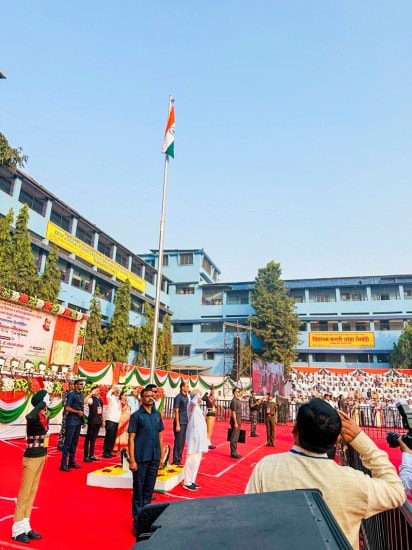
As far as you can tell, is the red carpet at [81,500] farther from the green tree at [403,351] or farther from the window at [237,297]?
the window at [237,297]

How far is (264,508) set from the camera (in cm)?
129

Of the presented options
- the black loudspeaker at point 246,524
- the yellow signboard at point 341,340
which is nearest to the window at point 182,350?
the yellow signboard at point 341,340

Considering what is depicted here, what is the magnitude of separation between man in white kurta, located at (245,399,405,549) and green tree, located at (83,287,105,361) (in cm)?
2818

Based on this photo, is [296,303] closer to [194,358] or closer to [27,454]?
[194,358]

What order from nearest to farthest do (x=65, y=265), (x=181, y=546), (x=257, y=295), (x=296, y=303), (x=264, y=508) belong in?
(x=181, y=546) → (x=264, y=508) → (x=65, y=265) → (x=257, y=295) → (x=296, y=303)

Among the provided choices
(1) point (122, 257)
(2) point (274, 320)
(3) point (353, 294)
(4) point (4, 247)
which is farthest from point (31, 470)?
(3) point (353, 294)

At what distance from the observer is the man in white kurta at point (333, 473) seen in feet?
6.02

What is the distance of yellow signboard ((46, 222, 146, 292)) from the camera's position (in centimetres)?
2914

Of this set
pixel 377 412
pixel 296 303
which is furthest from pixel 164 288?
pixel 377 412

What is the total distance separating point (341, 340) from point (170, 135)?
110 feet

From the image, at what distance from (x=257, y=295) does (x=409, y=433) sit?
124 ft

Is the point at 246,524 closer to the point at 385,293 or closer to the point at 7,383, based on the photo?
the point at 7,383

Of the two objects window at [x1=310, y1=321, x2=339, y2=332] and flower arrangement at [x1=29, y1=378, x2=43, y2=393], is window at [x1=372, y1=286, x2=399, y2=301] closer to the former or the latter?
window at [x1=310, y1=321, x2=339, y2=332]

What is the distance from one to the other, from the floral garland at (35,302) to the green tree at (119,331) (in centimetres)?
1550
